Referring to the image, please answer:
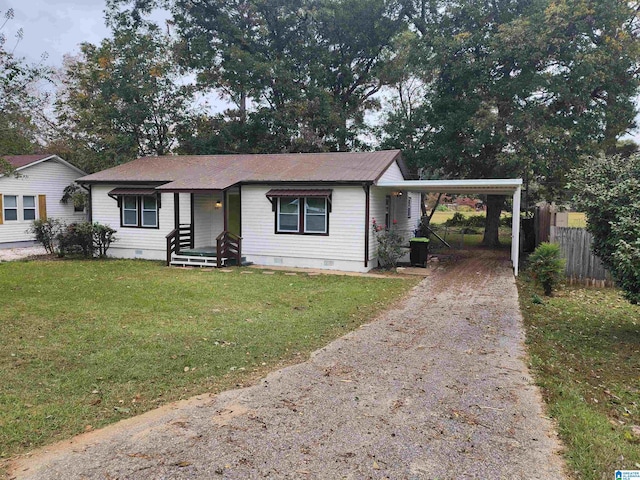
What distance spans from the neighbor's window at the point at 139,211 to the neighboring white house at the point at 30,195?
4.63m

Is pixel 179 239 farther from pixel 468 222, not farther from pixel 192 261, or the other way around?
pixel 468 222

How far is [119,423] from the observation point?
3.68 metres

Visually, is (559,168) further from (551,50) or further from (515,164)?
(551,50)

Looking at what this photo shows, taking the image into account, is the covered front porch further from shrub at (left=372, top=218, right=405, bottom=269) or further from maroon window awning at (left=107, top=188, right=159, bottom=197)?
shrub at (left=372, top=218, right=405, bottom=269)

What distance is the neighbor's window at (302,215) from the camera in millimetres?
13109

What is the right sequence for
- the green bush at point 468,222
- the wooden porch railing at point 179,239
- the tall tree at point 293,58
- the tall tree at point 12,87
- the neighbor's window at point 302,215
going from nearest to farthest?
the tall tree at point 12,87
the neighbor's window at point 302,215
the wooden porch railing at point 179,239
the tall tree at point 293,58
the green bush at point 468,222

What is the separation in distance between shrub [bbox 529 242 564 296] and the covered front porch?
7.99 meters

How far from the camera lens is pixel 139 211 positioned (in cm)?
1522

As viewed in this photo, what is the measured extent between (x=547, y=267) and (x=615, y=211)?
375 cm

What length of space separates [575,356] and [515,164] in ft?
41.3

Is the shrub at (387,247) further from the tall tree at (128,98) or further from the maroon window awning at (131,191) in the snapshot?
the tall tree at (128,98)

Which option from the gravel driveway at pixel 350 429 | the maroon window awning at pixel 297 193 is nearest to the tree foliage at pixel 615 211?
the gravel driveway at pixel 350 429

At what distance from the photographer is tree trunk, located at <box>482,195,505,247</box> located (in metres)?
19.8

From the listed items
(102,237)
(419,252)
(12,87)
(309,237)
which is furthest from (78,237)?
(419,252)
